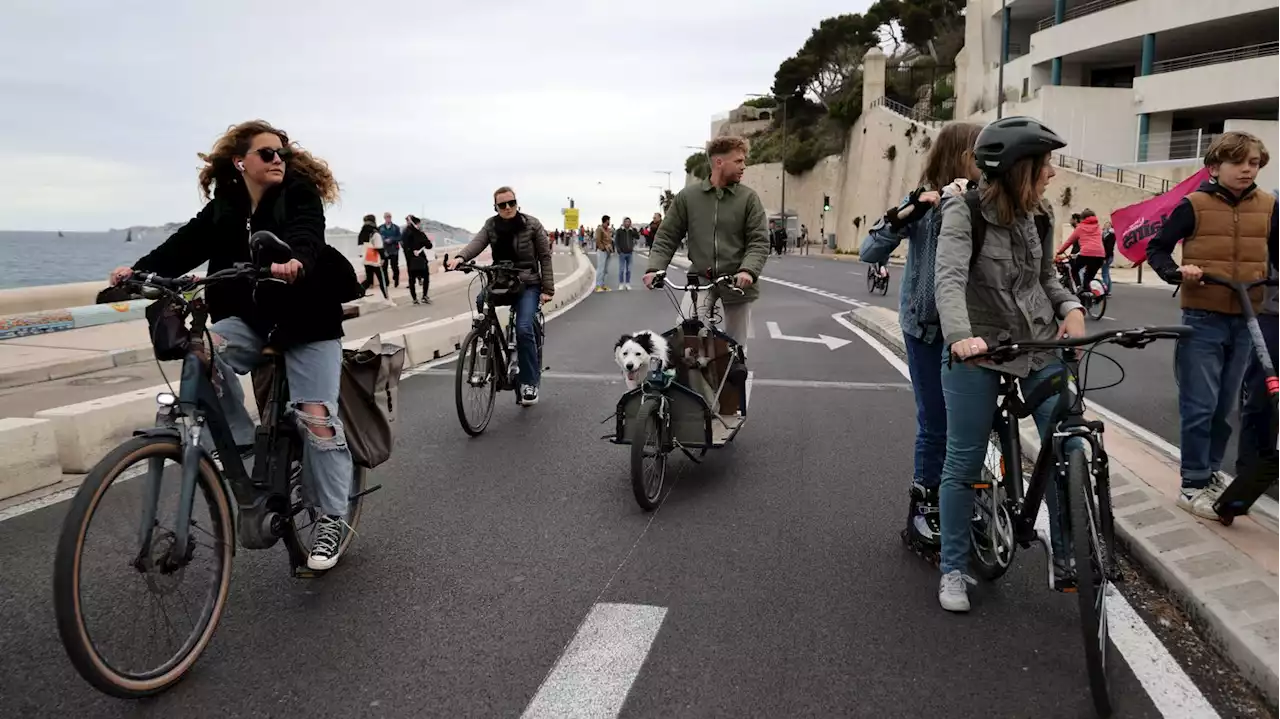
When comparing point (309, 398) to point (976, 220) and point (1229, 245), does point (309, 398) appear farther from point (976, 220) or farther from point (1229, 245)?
point (1229, 245)

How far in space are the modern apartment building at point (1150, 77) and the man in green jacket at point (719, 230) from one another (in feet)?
110

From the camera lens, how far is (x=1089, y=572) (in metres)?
2.90

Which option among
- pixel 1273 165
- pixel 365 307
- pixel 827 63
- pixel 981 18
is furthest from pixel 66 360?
pixel 827 63

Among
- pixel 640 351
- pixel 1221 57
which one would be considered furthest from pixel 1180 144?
pixel 640 351

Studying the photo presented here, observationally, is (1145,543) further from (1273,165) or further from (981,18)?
(981,18)

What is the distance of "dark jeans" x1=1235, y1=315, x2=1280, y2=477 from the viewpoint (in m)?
4.75

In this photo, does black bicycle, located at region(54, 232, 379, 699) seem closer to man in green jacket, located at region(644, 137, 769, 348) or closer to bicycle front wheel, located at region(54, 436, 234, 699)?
bicycle front wheel, located at region(54, 436, 234, 699)

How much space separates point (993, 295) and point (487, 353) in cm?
453

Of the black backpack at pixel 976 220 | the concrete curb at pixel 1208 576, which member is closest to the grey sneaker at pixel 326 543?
the black backpack at pixel 976 220

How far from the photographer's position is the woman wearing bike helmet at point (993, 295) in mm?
3328

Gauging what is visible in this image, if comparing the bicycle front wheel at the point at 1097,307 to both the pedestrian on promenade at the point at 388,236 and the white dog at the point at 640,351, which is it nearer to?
the white dog at the point at 640,351

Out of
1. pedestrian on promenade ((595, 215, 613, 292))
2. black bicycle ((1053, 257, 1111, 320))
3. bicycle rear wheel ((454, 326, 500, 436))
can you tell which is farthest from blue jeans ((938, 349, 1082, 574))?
pedestrian on promenade ((595, 215, 613, 292))

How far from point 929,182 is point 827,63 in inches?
3520

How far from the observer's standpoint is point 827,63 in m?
87.3
